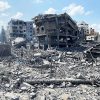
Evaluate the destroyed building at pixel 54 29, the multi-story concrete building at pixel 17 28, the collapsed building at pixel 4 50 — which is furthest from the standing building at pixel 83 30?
the collapsed building at pixel 4 50

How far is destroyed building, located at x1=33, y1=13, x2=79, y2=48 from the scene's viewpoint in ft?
128

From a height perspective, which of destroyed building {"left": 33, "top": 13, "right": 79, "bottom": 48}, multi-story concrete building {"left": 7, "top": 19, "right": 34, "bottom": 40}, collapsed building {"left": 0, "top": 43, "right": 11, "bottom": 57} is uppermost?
multi-story concrete building {"left": 7, "top": 19, "right": 34, "bottom": 40}

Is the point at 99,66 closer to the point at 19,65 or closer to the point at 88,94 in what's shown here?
the point at 19,65

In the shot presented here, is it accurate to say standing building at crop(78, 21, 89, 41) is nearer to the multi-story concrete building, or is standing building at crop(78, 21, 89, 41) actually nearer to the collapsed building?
the multi-story concrete building

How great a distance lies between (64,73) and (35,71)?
2.51 meters

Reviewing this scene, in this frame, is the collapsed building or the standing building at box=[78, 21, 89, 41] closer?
the collapsed building

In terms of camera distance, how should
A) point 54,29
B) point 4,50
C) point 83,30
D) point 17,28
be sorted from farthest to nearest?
point 17,28 → point 83,30 → point 54,29 → point 4,50

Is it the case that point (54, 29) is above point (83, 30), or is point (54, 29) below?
below

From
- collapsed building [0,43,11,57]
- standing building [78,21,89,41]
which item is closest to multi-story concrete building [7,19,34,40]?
standing building [78,21,89,41]

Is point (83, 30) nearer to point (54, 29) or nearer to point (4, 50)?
point (54, 29)

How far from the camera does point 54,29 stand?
39.3 metres

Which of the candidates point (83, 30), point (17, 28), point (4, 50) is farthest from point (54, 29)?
point (17, 28)

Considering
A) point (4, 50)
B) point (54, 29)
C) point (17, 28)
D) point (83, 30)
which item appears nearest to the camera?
point (4, 50)

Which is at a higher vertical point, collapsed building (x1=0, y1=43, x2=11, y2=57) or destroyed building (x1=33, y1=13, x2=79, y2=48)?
destroyed building (x1=33, y1=13, x2=79, y2=48)
